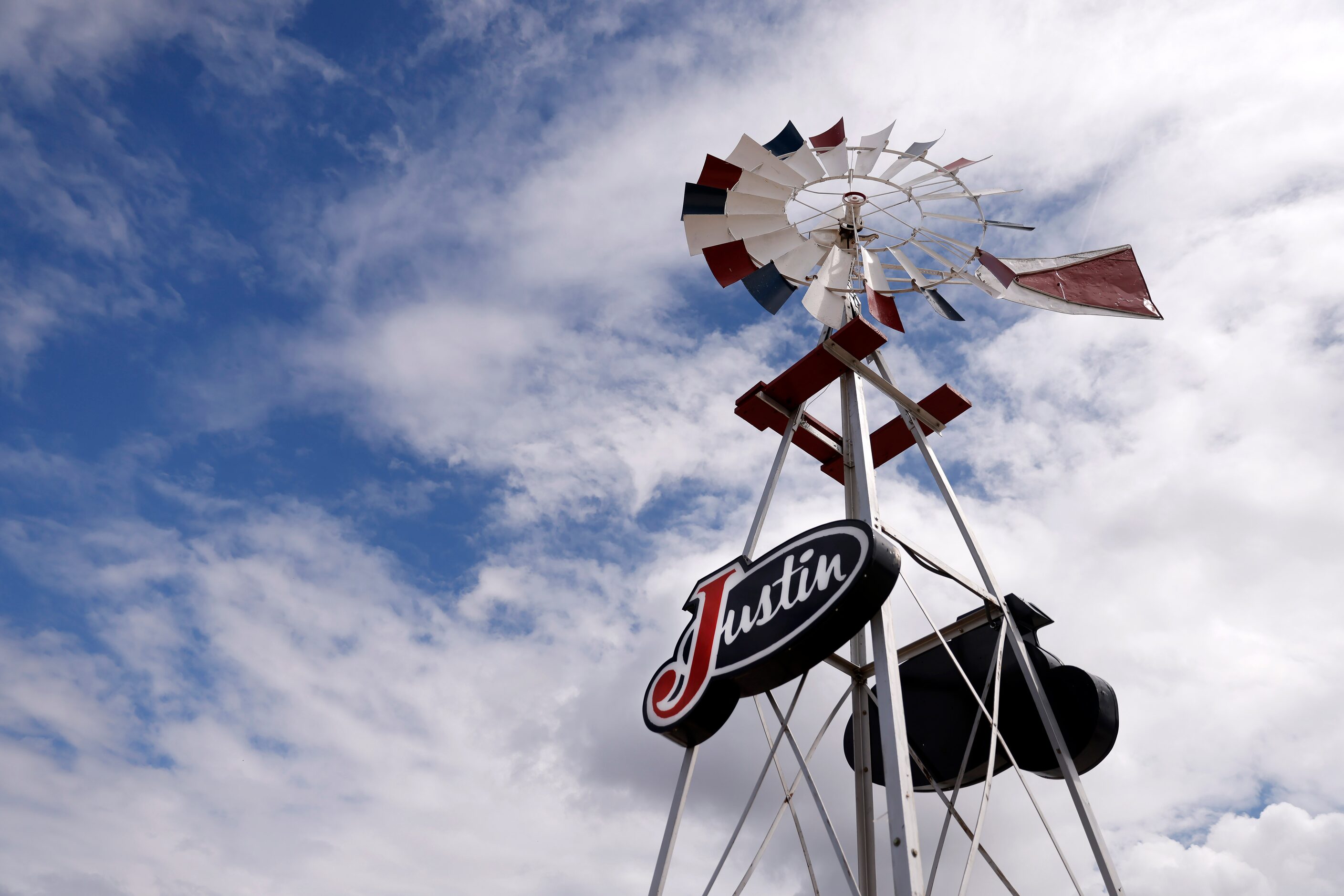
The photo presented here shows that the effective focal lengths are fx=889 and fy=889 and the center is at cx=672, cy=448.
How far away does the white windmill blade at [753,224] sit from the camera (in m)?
11.9

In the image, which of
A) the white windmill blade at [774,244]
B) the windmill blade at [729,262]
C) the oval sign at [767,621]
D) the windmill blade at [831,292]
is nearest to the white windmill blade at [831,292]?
the windmill blade at [831,292]

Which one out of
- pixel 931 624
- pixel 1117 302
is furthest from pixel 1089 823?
pixel 1117 302

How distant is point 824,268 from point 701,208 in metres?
1.81

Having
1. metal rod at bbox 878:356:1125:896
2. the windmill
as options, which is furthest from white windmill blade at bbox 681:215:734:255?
metal rod at bbox 878:356:1125:896

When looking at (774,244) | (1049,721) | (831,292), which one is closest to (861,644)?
(1049,721)

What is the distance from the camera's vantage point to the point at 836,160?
39.4 feet

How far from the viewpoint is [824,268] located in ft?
38.7

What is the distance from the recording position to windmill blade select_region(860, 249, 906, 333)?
11.2 meters

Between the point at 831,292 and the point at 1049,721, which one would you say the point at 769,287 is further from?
the point at 1049,721

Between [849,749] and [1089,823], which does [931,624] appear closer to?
[1089,823]

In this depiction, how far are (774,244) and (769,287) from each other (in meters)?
0.71

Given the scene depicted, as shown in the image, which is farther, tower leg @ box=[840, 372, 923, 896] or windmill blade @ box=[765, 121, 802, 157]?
windmill blade @ box=[765, 121, 802, 157]

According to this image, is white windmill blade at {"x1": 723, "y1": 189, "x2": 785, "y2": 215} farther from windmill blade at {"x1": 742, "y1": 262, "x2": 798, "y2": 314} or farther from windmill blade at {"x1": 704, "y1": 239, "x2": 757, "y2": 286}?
windmill blade at {"x1": 742, "y1": 262, "x2": 798, "y2": 314}

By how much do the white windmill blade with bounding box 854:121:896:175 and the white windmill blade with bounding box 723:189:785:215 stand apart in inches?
44.7
